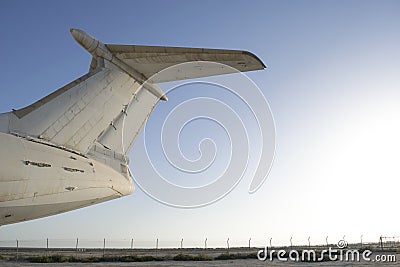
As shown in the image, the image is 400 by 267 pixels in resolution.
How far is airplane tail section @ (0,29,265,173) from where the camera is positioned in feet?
22.1

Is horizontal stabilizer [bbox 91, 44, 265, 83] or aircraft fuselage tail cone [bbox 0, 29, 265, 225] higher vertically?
horizontal stabilizer [bbox 91, 44, 265, 83]

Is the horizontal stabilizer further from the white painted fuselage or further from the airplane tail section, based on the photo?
the white painted fuselage

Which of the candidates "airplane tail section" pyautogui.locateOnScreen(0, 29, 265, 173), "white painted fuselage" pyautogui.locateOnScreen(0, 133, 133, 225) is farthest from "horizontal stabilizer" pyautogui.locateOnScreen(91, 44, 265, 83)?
"white painted fuselage" pyautogui.locateOnScreen(0, 133, 133, 225)

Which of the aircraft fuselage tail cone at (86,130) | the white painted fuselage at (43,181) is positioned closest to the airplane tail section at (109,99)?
the aircraft fuselage tail cone at (86,130)

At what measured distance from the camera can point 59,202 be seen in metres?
5.71

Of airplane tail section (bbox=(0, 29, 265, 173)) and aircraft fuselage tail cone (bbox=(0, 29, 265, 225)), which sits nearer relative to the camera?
aircraft fuselage tail cone (bbox=(0, 29, 265, 225))

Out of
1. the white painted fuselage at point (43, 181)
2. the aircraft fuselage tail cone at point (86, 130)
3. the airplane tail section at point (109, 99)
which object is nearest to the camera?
the white painted fuselage at point (43, 181)

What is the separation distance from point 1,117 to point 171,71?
331 centimetres

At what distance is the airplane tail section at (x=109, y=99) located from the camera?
6.74m

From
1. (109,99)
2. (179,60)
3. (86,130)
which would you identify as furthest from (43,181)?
(179,60)

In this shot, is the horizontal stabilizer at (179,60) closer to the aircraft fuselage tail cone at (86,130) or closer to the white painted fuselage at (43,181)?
the aircraft fuselage tail cone at (86,130)

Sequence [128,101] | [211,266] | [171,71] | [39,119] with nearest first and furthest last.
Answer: [39,119] < [171,71] < [128,101] < [211,266]

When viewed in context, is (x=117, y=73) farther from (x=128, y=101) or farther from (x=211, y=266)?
(x=211, y=266)

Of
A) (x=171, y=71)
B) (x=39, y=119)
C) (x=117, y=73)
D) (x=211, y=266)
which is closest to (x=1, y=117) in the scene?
(x=39, y=119)
